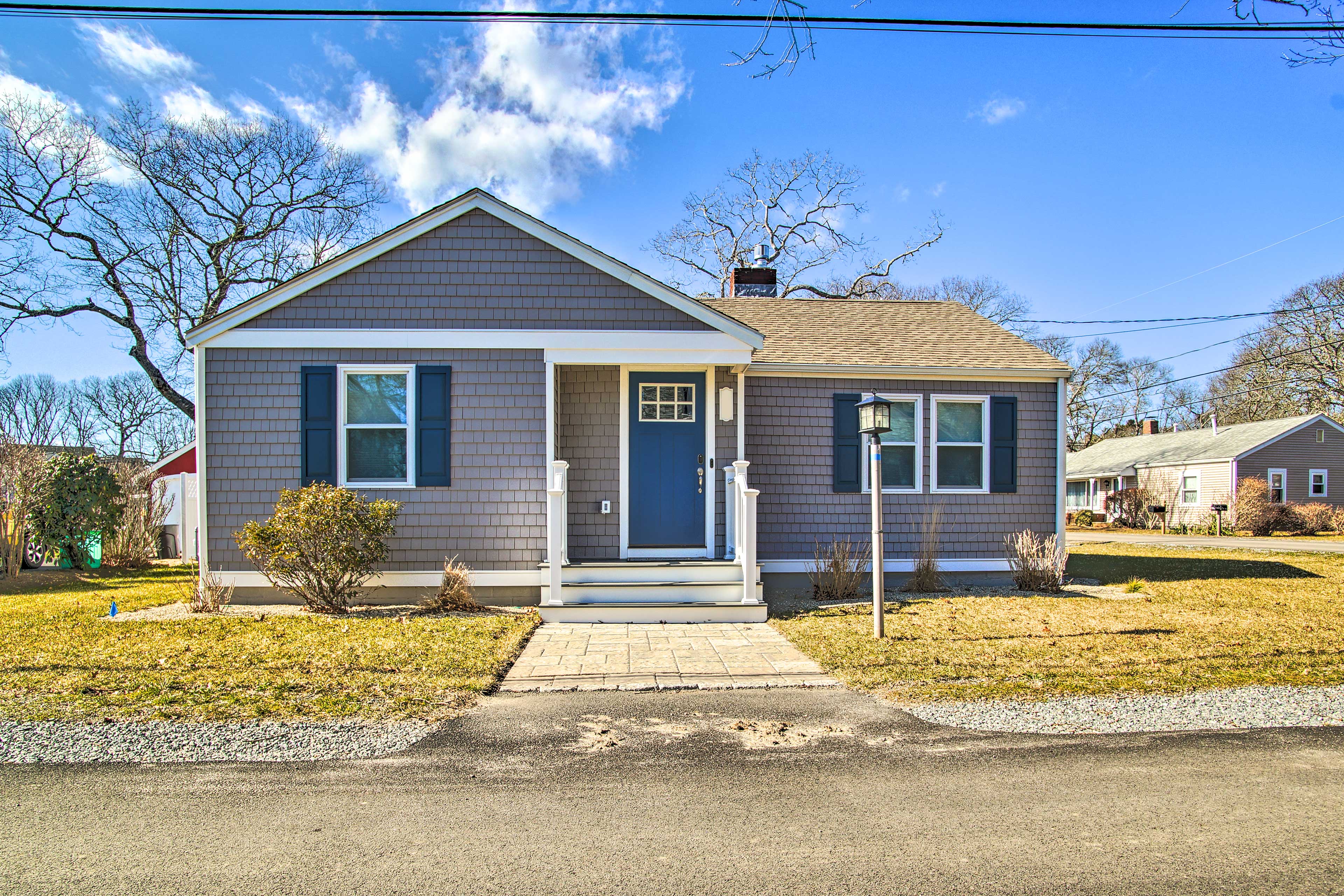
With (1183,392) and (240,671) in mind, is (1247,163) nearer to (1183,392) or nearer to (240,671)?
(240,671)

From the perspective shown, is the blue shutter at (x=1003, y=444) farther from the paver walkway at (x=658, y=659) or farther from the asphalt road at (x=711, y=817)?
the asphalt road at (x=711, y=817)

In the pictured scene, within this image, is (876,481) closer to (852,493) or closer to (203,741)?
(852,493)

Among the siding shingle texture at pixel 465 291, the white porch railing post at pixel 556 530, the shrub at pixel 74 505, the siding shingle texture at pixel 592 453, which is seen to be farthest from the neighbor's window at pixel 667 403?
the shrub at pixel 74 505

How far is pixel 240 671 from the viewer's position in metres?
5.59

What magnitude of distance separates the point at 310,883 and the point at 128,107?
2562 centimetres

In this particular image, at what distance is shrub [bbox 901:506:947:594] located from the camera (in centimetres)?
983

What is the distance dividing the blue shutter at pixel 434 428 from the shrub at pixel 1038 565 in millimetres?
7457

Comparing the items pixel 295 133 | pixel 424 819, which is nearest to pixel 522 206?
pixel 424 819

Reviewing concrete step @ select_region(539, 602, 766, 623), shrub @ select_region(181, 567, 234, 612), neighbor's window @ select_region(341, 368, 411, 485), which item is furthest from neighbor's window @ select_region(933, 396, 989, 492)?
shrub @ select_region(181, 567, 234, 612)

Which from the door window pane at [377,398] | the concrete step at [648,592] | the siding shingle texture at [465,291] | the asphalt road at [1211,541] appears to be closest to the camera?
the concrete step at [648,592]

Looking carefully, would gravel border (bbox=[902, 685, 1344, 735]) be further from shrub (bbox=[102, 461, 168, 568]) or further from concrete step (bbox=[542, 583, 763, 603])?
shrub (bbox=[102, 461, 168, 568])

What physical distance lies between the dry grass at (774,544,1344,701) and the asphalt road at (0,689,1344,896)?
1.04 meters

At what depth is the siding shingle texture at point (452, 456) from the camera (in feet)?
28.6

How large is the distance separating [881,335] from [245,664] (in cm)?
918
